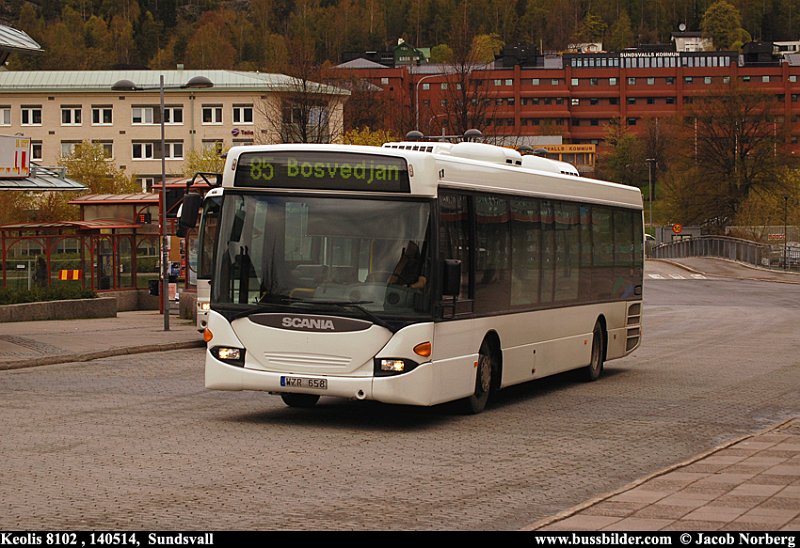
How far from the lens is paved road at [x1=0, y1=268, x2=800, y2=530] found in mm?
9680

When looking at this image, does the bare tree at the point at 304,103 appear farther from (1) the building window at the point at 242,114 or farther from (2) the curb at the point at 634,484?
(1) the building window at the point at 242,114

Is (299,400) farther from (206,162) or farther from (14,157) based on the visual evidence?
(206,162)

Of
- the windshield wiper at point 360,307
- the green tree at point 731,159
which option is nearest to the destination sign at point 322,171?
the windshield wiper at point 360,307

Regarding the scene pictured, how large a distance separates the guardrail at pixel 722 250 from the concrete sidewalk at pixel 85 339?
62.9 m

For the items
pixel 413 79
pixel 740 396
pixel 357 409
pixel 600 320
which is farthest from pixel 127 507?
pixel 413 79

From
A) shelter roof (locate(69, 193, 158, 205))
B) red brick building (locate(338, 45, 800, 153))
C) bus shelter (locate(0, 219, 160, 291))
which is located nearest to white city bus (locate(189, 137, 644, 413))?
bus shelter (locate(0, 219, 160, 291))

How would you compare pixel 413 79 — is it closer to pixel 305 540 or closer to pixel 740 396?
pixel 740 396

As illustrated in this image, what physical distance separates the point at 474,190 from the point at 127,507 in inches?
301

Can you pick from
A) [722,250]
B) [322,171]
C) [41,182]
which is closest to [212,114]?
[722,250]

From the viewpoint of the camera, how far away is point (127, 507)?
9633mm

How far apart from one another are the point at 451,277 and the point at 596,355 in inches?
283

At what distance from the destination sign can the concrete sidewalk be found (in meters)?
9.11

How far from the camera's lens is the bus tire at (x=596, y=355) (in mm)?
21328

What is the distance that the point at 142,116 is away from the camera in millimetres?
122812
